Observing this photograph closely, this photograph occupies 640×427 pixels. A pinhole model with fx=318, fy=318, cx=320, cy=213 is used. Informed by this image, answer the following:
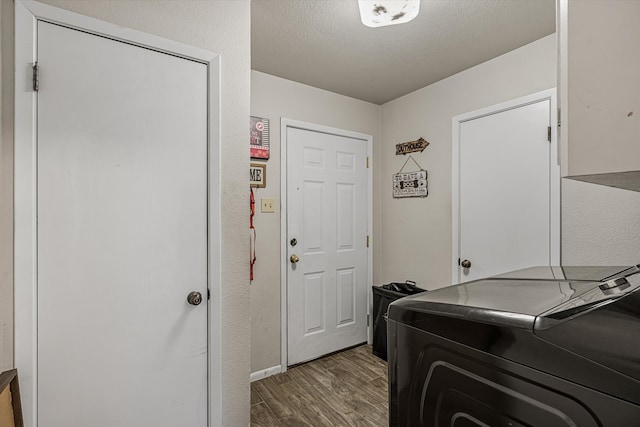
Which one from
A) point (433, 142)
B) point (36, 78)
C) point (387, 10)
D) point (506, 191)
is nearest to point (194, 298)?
point (36, 78)

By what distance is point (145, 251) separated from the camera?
1.31 m

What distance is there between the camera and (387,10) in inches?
56.1

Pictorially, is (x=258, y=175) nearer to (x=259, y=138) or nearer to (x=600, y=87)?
(x=259, y=138)

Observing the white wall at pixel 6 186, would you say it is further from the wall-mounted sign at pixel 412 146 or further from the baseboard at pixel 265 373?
the wall-mounted sign at pixel 412 146

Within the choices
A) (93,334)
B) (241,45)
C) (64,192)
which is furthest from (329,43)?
(93,334)

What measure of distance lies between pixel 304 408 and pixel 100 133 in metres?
1.97

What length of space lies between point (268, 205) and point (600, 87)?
216 cm

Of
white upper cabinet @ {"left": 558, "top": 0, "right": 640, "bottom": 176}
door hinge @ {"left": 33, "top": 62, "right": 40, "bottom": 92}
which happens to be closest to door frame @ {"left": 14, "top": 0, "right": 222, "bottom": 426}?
door hinge @ {"left": 33, "top": 62, "right": 40, "bottom": 92}

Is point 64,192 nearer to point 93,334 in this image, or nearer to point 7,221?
point 7,221

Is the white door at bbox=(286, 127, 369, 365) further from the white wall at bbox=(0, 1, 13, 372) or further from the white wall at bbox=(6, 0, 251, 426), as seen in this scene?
the white wall at bbox=(0, 1, 13, 372)

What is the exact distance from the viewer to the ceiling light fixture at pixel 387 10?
1389 mm

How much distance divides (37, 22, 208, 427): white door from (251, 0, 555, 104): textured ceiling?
2.48 feet

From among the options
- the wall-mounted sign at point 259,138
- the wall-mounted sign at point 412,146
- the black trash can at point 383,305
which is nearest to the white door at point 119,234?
the wall-mounted sign at point 259,138

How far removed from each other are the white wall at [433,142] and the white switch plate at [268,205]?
1183 mm
